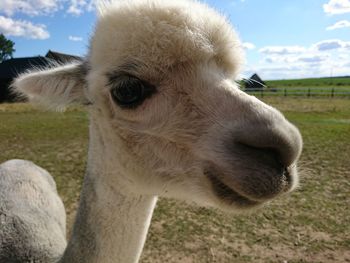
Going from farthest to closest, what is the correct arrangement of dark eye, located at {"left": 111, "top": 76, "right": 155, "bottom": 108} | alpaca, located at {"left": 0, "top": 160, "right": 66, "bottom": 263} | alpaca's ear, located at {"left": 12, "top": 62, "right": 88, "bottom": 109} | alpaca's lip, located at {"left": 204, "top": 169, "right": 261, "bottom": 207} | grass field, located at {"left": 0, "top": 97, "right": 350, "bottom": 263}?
grass field, located at {"left": 0, "top": 97, "right": 350, "bottom": 263}
alpaca, located at {"left": 0, "top": 160, "right": 66, "bottom": 263}
alpaca's ear, located at {"left": 12, "top": 62, "right": 88, "bottom": 109}
dark eye, located at {"left": 111, "top": 76, "right": 155, "bottom": 108}
alpaca's lip, located at {"left": 204, "top": 169, "right": 261, "bottom": 207}

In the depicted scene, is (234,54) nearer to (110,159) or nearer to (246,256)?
(110,159)

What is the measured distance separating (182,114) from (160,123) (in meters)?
0.14

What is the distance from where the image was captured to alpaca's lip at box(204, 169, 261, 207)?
168cm

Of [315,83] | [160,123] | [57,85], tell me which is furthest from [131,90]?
[315,83]

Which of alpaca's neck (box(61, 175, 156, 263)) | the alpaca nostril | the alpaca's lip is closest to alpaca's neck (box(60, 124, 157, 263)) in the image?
alpaca's neck (box(61, 175, 156, 263))

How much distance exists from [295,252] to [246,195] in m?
3.68

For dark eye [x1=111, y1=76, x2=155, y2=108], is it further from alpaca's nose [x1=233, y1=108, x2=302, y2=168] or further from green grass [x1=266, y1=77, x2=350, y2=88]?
green grass [x1=266, y1=77, x2=350, y2=88]

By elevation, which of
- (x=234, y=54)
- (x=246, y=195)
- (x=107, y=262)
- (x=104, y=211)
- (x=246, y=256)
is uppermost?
(x=234, y=54)

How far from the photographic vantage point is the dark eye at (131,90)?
6.24 feet

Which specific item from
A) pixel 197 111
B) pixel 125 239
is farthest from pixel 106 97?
pixel 125 239

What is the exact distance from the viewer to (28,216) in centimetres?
360

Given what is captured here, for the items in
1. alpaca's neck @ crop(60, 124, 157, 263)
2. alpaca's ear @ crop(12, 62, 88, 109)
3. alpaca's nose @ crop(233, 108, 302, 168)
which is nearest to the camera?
alpaca's nose @ crop(233, 108, 302, 168)

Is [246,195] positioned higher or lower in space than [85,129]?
higher

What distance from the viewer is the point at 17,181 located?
428 cm
